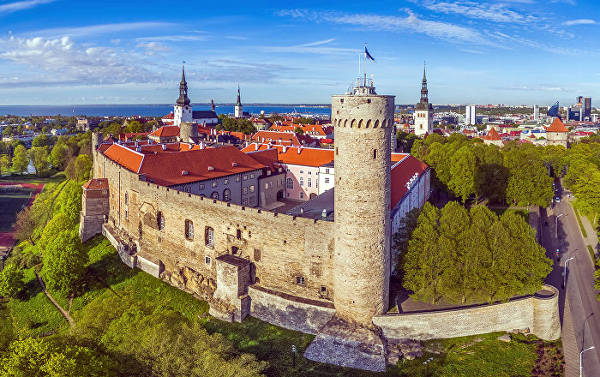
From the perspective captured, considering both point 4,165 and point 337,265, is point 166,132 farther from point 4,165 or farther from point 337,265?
point 337,265

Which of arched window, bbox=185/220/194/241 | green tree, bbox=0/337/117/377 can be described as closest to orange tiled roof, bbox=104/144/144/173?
arched window, bbox=185/220/194/241

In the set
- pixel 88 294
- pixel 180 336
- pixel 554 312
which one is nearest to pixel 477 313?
pixel 554 312

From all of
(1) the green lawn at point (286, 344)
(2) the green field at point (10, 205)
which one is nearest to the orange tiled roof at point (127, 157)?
(1) the green lawn at point (286, 344)

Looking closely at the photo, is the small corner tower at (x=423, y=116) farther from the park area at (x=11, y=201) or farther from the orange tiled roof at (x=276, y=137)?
the park area at (x=11, y=201)

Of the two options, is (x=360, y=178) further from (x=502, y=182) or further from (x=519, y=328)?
(x=502, y=182)

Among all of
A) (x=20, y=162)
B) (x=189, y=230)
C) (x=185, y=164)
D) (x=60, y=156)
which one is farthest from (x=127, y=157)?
(x=20, y=162)
